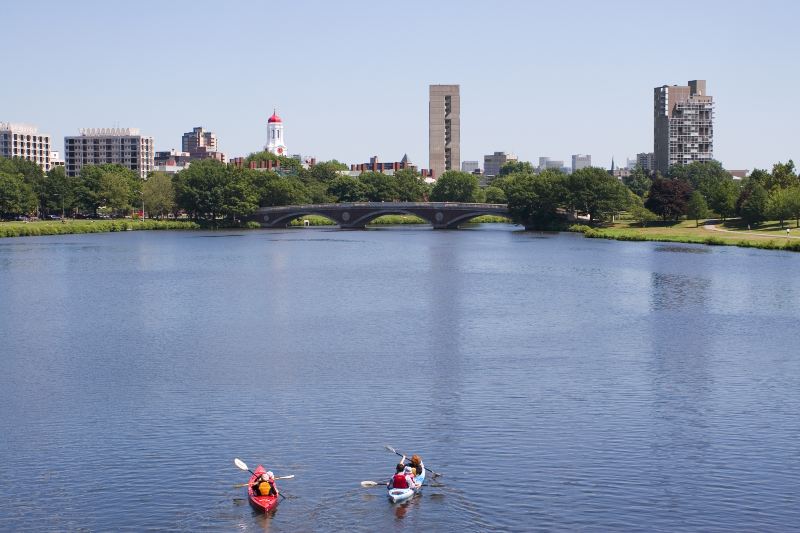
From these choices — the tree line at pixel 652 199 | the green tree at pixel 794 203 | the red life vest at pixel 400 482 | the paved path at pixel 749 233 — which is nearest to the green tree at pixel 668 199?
the tree line at pixel 652 199

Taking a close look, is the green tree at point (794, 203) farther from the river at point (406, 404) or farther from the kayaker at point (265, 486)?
the kayaker at point (265, 486)

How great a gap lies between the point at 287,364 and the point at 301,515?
21.6 m

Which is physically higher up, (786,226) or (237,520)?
(786,226)

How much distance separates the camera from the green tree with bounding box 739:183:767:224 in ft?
500

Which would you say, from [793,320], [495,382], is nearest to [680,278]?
[793,320]

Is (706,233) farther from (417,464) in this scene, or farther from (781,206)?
(417,464)

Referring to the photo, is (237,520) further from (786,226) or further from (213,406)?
(786,226)

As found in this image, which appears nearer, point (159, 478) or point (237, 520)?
point (237, 520)

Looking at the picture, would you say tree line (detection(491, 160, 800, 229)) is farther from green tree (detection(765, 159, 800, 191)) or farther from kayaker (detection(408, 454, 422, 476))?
kayaker (detection(408, 454, 422, 476))

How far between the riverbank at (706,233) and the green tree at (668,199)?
2.57 metres

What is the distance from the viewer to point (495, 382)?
47.7m

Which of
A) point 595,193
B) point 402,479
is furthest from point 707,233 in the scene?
point 402,479

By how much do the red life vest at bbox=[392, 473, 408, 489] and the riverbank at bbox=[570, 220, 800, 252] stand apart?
103 metres

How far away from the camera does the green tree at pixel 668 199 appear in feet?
547
